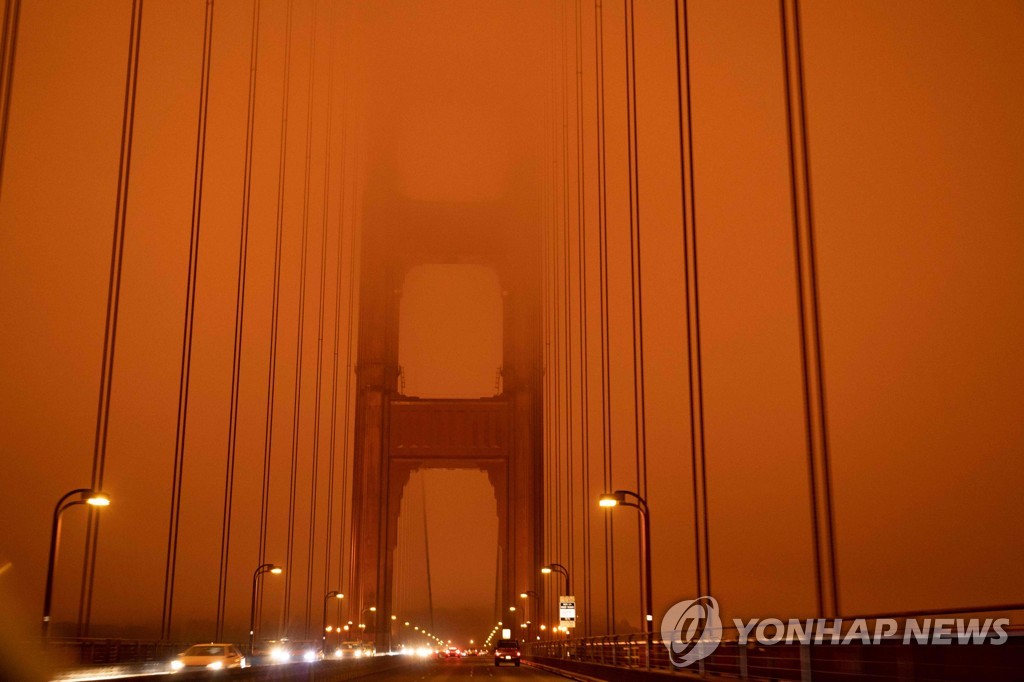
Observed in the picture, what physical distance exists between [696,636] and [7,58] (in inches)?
440

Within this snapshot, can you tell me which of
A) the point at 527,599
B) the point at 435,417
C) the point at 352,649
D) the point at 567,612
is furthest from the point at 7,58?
the point at 527,599

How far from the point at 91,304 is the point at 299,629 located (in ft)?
150

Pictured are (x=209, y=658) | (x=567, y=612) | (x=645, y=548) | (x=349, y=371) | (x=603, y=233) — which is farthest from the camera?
(x=349, y=371)

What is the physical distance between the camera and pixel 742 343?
26.5 m

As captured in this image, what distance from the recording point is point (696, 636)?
13422 millimetres

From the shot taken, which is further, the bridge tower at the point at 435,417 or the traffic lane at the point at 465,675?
the bridge tower at the point at 435,417

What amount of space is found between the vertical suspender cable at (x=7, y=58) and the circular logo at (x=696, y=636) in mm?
9368

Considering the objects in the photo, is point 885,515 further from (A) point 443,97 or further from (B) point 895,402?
(A) point 443,97

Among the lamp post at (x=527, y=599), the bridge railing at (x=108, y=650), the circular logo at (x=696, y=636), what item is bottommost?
the lamp post at (x=527, y=599)

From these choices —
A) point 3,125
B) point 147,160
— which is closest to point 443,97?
point 147,160

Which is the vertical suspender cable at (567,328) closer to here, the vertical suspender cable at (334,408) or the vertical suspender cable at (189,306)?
the vertical suspender cable at (334,408)

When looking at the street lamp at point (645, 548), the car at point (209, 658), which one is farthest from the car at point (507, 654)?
the street lamp at point (645, 548)

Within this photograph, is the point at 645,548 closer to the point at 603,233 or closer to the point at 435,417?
the point at 603,233

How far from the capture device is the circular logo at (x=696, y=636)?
12.3 m
